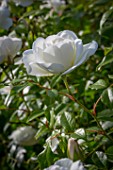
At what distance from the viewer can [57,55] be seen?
3.23ft

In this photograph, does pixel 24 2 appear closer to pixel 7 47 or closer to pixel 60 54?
pixel 7 47

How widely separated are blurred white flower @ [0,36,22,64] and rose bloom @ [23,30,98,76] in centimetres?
18

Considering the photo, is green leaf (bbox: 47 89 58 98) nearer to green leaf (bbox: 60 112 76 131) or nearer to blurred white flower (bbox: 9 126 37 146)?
green leaf (bbox: 60 112 76 131)

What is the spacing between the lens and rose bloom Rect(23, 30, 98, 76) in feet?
3.22

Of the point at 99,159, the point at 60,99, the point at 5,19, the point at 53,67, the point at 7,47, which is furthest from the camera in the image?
the point at 5,19

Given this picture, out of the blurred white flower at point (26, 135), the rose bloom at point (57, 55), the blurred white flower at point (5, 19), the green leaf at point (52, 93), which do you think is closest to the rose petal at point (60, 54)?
A: the rose bloom at point (57, 55)

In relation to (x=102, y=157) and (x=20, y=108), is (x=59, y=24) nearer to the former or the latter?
(x=20, y=108)

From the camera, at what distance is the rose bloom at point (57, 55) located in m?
0.98

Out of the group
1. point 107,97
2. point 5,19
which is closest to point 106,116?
point 107,97

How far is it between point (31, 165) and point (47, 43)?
107 cm

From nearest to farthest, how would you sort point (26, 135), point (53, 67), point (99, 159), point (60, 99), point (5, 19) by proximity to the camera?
point (53, 67) < point (99, 159) < point (60, 99) < point (5, 19) < point (26, 135)

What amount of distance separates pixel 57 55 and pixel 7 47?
27cm

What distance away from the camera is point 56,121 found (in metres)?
1.29

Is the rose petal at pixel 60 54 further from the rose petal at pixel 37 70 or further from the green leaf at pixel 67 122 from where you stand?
the green leaf at pixel 67 122
